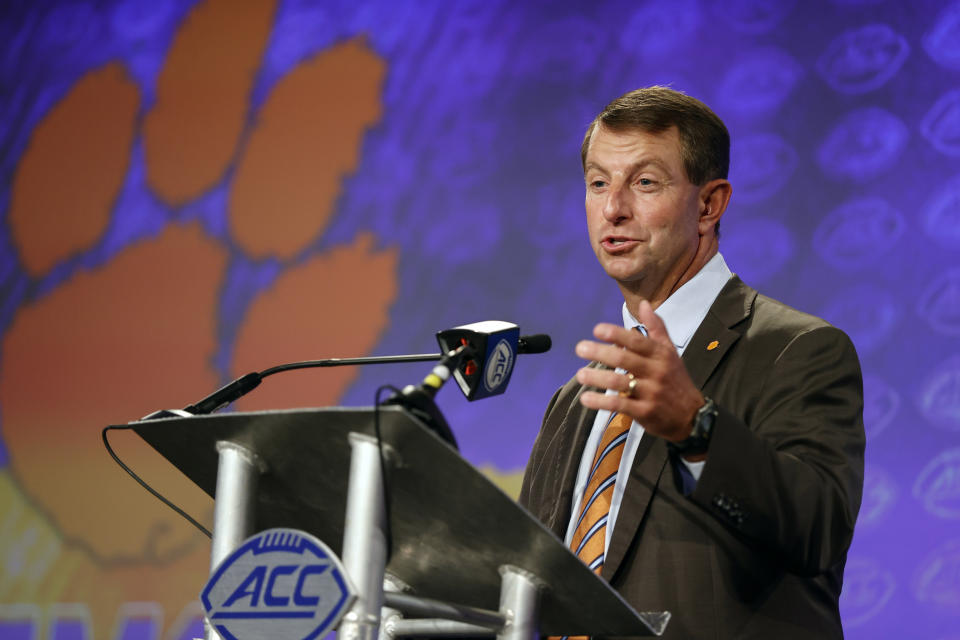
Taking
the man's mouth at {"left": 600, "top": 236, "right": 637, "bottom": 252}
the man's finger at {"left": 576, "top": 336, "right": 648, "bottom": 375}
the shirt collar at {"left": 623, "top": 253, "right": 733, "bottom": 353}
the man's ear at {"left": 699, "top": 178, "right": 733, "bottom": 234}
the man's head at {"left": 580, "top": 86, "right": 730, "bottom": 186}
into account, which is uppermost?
the man's head at {"left": 580, "top": 86, "right": 730, "bottom": 186}

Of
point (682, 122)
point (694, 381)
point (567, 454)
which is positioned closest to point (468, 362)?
point (694, 381)

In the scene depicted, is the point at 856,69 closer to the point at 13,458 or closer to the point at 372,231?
the point at 372,231

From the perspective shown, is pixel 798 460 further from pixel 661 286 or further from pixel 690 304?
pixel 661 286

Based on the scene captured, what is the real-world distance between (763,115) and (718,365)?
5.60 ft

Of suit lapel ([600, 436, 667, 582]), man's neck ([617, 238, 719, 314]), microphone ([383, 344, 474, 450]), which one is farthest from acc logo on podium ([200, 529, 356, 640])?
man's neck ([617, 238, 719, 314])

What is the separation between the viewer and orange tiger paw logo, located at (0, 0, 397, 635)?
3770 mm

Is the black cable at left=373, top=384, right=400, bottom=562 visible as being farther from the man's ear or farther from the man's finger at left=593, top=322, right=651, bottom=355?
the man's ear

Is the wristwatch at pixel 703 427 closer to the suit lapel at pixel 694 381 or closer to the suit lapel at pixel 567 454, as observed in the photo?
the suit lapel at pixel 694 381

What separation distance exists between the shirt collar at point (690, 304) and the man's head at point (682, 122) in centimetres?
22

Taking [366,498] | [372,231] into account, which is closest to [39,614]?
[372,231]

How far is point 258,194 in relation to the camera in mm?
4004

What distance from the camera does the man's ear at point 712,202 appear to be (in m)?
2.17

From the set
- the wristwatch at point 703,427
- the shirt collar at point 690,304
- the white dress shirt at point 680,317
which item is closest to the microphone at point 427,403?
the wristwatch at point 703,427

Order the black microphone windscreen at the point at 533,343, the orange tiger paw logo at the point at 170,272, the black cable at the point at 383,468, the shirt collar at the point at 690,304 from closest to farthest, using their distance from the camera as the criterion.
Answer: the black cable at the point at 383,468 < the black microphone windscreen at the point at 533,343 < the shirt collar at the point at 690,304 < the orange tiger paw logo at the point at 170,272
